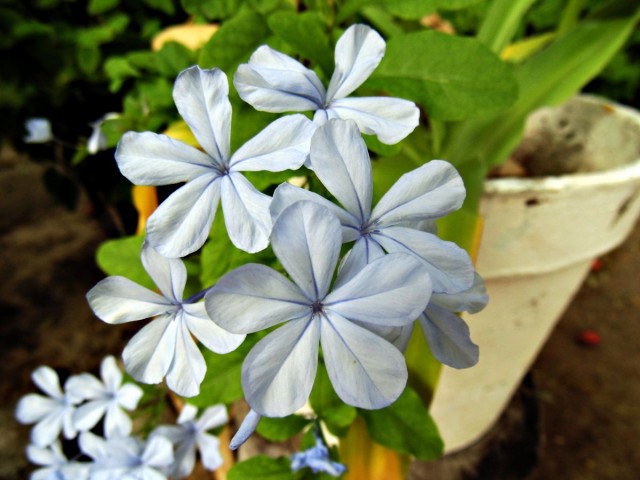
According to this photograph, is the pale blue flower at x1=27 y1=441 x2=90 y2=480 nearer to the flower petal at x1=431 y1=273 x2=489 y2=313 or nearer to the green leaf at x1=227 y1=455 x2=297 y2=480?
the green leaf at x1=227 y1=455 x2=297 y2=480

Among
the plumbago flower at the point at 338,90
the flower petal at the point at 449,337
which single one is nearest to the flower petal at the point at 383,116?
the plumbago flower at the point at 338,90

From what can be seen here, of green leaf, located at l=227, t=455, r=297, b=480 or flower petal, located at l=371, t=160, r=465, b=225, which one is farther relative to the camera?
green leaf, located at l=227, t=455, r=297, b=480

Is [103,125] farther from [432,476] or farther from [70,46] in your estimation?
[432,476]

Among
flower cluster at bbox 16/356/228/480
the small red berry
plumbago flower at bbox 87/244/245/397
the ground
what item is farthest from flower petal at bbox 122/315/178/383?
the small red berry

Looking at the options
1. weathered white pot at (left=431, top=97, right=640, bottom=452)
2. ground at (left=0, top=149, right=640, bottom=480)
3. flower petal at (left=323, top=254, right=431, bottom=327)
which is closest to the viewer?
flower petal at (left=323, top=254, right=431, bottom=327)

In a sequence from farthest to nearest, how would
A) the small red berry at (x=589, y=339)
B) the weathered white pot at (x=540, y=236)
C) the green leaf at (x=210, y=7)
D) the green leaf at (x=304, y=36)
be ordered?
the small red berry at (x=589, y=339) → the weathered white pot at (x=540, y=236) → the green leaf at (x=210, y=7) → the green leaf at (x=304, y=36)

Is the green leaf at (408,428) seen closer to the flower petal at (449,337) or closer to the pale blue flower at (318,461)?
the pale blue flower at (318,461)
